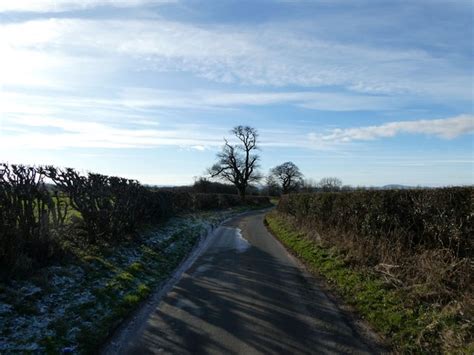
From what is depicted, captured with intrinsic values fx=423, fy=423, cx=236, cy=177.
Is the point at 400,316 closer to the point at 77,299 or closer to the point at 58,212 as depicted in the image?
the point at 77,299

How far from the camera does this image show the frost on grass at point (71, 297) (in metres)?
6.11

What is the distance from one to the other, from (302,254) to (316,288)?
5.20 metres

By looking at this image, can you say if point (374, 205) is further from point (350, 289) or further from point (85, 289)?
point (85, 289)

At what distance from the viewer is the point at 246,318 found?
7.46 metres

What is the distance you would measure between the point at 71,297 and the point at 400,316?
19.5ft

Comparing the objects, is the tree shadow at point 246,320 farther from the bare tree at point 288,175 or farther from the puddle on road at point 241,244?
the bare tree at point 288,175

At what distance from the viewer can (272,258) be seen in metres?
14.7

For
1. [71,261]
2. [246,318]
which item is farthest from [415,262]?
[71,261]

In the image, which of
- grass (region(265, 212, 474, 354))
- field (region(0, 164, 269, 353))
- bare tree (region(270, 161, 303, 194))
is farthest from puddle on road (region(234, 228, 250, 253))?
bare tree (region(270, 161, 303, 194))

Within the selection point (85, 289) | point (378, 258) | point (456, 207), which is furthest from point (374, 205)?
point (85, 289)

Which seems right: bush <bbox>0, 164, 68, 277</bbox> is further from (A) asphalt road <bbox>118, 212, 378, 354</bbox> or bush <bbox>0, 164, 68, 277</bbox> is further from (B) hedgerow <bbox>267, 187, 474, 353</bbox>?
(B) hedgerow <bbox>267, 187, 474, 353</bbox>

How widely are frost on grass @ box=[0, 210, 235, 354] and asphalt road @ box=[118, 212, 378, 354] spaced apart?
30.5 inches

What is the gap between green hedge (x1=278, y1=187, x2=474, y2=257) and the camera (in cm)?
859

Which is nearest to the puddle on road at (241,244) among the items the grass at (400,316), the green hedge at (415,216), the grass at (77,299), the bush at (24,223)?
the green hedge at (415,216)
